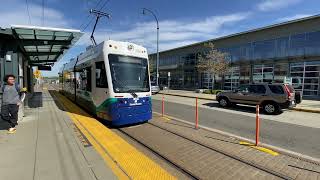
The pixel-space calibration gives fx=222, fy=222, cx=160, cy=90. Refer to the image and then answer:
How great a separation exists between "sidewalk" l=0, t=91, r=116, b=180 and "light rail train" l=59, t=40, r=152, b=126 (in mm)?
1631

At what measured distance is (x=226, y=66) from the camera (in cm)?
3256

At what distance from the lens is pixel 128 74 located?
28.0 feet

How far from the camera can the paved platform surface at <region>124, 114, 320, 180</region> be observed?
14.9 ft

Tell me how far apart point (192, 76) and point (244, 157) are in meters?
39.1

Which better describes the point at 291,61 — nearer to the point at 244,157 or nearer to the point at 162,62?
the point at 244,157

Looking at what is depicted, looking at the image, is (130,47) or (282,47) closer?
(130,47)

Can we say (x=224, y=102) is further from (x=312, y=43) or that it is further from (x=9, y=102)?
(x=312, y=43)

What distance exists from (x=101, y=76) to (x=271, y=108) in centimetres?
1012

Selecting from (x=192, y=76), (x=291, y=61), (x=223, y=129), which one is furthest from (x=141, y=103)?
(x=192, y=76)

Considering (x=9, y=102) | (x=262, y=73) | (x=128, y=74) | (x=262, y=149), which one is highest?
(x=262, y=73)

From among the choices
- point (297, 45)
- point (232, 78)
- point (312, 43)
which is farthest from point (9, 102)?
point (232, 78)

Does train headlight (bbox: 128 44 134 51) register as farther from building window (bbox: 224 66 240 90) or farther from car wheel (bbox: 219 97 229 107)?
building window (bbox: 224 66 240 90)

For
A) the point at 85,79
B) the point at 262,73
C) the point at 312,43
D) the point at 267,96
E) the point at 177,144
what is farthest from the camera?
the point at 262,73

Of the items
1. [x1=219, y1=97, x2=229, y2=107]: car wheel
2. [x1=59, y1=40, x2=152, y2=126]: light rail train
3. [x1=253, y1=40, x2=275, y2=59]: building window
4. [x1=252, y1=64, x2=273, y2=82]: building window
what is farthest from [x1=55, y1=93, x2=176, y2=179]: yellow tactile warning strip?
[x1=253, y1=40, x2=275, y2=59]: building window
